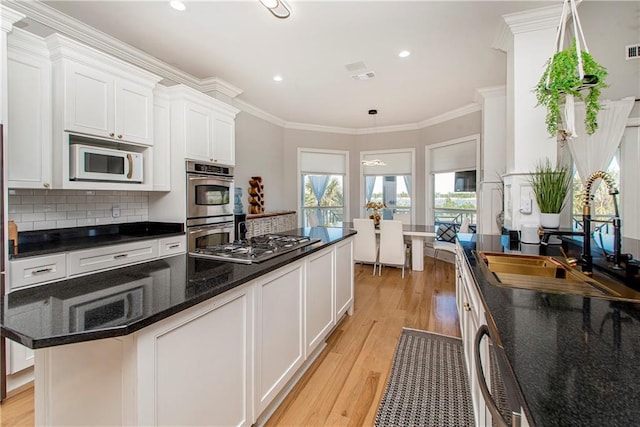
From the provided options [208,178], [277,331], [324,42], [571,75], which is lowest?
[277,331]

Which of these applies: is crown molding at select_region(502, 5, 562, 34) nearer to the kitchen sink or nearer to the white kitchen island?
the kitchen sink

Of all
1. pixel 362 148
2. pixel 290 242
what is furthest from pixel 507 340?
pixel 362 148

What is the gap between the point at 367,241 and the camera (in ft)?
15.3

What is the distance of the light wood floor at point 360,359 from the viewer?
66.5 inches

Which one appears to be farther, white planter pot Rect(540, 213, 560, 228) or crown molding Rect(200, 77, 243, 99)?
crown molding Rect(200, 77, 243, 99)

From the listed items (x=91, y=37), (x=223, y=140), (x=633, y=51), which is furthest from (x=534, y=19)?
(x=91, y=37)

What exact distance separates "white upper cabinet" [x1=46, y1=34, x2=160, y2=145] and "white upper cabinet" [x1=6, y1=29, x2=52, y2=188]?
0.29ft

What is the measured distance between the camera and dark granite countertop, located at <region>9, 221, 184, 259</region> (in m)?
2.10

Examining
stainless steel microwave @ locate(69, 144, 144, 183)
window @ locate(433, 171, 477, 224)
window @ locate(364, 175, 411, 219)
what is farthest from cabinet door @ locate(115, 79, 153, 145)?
window @ locate(433, 171, 477, 224)

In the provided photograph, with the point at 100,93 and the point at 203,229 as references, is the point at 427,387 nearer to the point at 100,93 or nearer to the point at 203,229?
the point at 203,229

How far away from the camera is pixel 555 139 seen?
7.76ft

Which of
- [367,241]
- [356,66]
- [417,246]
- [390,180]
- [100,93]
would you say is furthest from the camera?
[390,180]

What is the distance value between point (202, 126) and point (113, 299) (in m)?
2.77

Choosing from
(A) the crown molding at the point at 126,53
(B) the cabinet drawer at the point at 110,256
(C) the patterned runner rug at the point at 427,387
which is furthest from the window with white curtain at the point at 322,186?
(C) the patterned runner rug at the point at 427,387
